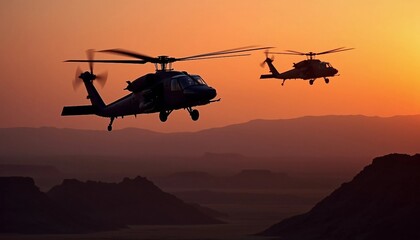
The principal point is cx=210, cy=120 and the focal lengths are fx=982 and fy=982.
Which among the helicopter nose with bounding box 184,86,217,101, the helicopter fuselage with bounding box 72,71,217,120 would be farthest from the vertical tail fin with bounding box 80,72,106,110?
the helicopter nose with bounding box 184,86,217,101

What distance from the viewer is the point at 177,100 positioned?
412 feet

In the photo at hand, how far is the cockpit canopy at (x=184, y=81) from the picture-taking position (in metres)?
126

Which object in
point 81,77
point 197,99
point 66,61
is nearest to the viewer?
point 66,61

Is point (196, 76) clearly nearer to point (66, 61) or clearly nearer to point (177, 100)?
point (177, 100)

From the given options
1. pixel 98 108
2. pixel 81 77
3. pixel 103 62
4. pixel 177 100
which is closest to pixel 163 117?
pixel 177 100

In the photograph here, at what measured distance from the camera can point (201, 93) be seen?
123 metres

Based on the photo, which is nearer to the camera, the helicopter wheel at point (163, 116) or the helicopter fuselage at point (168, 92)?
the helicopter fuselage at point (168, 92)

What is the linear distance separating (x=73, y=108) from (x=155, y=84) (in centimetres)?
1589

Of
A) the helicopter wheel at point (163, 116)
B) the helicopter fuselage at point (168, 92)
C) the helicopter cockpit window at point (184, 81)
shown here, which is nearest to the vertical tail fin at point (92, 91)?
the helicopter fuselage at point (168, 92)

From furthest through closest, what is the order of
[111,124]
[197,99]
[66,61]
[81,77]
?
[81,77] < [111,124] < [197,99] < [66,61]

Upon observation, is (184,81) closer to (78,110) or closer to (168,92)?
(168,92)

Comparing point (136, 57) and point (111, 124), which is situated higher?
point (136, 57)

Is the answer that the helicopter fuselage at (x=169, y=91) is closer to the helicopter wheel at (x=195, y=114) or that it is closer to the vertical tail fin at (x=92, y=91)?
the helicopter wheel at (x=195, y=114)

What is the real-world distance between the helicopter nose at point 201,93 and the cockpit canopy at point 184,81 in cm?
Answer: 125
